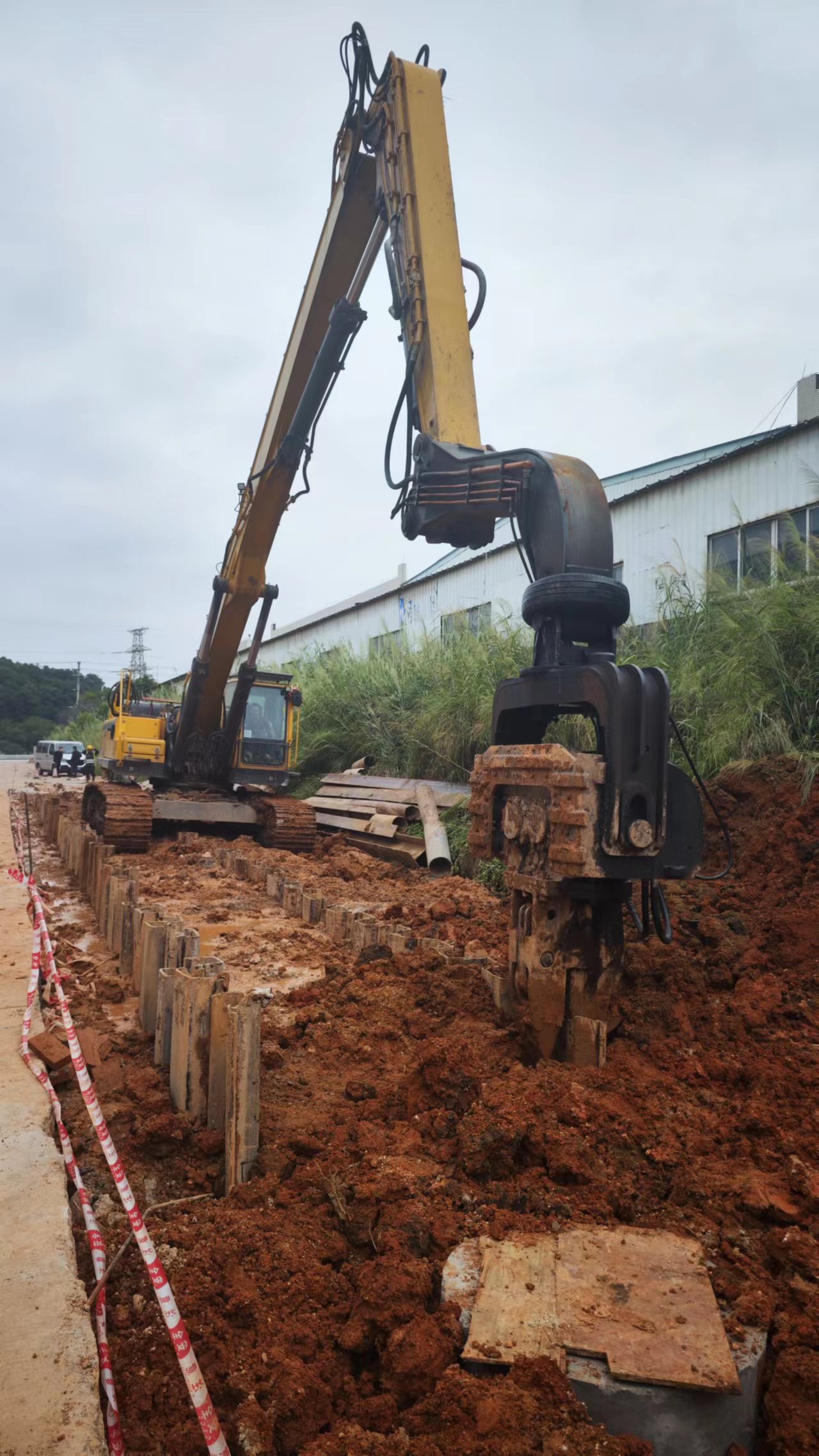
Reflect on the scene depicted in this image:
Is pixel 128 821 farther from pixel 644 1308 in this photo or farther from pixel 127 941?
pixel 644 1308

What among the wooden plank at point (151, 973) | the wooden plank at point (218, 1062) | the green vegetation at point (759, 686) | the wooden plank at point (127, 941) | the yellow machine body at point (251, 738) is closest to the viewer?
the wooden plank at point (218, 1062)

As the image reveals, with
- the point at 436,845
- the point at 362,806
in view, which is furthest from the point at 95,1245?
the point at 362,806

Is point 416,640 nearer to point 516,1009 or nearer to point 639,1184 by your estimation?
point 516,1009

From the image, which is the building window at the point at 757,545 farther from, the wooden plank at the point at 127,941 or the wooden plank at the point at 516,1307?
the wooden plank at the point at 516,1307

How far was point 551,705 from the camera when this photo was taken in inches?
139

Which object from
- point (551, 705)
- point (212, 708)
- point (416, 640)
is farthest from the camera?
point (416, 640)

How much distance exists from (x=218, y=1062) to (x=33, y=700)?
3536 inches

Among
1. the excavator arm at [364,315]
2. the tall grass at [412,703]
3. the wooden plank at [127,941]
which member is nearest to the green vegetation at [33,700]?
the tall grass at [412,703]

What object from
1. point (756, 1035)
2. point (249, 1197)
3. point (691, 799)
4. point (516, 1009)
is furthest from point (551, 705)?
point (249, 1197)

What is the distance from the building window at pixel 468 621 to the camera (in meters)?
13.9

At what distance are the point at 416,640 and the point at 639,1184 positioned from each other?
13536 mm

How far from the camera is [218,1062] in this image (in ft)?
11.2

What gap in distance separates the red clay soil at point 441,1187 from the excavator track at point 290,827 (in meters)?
6.54

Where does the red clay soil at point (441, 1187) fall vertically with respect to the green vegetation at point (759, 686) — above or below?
below
